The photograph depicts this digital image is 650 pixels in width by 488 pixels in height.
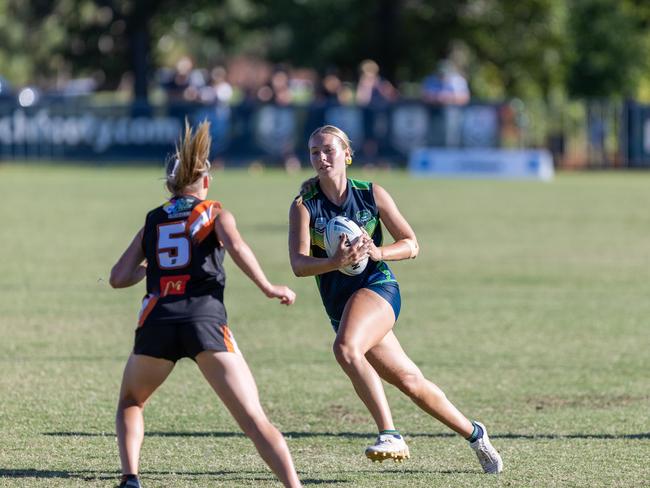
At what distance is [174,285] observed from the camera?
5875 mm

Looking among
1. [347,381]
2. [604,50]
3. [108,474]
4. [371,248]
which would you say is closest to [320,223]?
[371,248]

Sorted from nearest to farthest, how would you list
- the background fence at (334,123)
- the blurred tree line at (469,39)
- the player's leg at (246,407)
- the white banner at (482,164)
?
the player's leg at (246,407)
the white banner at (482,164)
the background fence at (334,123)
the blurred tree line at (469,39)

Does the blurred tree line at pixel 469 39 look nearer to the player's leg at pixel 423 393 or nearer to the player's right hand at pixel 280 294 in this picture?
the player's leg at pixel 423 393

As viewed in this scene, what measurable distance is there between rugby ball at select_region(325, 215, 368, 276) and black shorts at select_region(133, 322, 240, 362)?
3.21 ft

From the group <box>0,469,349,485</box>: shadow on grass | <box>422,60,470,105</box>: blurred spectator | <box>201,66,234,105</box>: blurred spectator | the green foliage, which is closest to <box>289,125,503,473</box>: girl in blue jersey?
<box>0,469,349,485</box>: shadow on grass

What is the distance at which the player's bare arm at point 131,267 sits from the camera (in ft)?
19.7

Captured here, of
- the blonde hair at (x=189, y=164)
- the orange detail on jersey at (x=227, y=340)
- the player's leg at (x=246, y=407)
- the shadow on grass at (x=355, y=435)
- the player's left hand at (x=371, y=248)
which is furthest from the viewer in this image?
the shadow on grass at (x=355, y=435)

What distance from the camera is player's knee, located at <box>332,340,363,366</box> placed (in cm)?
652

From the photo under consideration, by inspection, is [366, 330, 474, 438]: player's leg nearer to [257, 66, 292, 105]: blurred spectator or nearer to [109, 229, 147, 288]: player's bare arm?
[109, 229, 147, 288]: player's bare arm

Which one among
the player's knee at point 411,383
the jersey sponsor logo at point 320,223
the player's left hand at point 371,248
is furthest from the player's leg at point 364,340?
the jersey sponsor logo at point 320,223

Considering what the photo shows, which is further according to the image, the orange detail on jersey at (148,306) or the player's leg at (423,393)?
the player's leg at (423,393)

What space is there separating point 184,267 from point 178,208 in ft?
0.88

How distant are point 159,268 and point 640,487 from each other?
253cm

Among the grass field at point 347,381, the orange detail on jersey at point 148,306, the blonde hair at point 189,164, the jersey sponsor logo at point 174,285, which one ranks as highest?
the blonde hair at point 189,164
